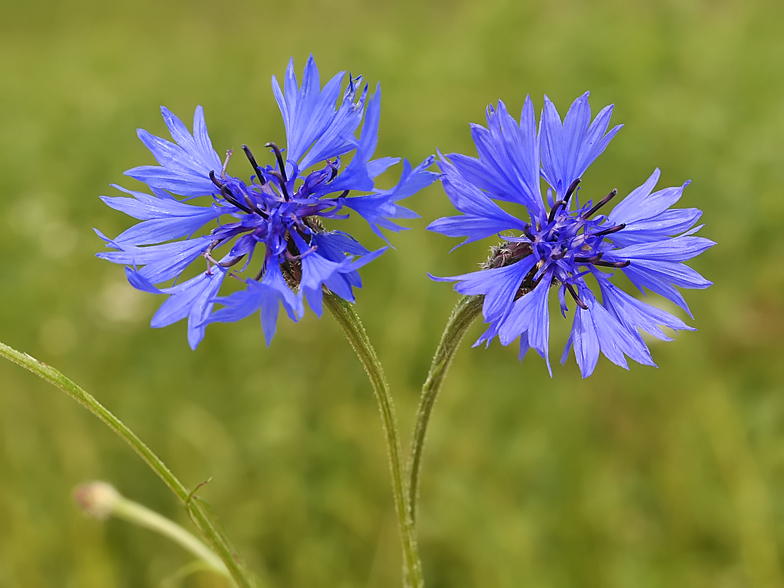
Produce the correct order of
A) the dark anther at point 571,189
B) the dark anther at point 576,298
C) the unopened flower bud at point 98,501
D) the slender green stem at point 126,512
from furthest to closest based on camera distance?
1. the unopened flower bud at point 98,501
2. the slender green stem at point 126,512
3. the dark anther at point 571,189
4. the dark anther at point 576,298

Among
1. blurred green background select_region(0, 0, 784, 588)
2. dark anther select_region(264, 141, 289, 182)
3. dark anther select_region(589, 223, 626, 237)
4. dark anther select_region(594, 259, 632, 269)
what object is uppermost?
blurred green background select_region(0, 0, 784, 588)

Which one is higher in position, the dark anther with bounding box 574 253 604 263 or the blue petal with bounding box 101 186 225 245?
the dark anther with bounding box 574 253 604 263

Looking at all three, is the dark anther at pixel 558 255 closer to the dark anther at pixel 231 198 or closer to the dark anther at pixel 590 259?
the dark anther at pixel 590 259

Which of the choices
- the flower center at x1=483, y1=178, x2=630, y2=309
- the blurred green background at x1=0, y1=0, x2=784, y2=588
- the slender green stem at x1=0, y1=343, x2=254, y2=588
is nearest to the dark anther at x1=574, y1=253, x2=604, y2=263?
the flower center at x1=483, y1=178, x2=630, y2=309

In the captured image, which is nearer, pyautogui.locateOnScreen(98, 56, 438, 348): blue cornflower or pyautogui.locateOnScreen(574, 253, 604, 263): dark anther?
pyautogui.locateOnScreen(98, 56, 438, 348): blue cornflower

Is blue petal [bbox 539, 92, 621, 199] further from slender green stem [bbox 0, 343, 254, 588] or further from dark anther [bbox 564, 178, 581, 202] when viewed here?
slender green stem [bbox 0, 343, 254, 588]

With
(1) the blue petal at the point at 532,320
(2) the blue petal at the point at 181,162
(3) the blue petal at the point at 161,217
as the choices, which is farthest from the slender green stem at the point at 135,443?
(1) the blue petal at the point at 532,320
